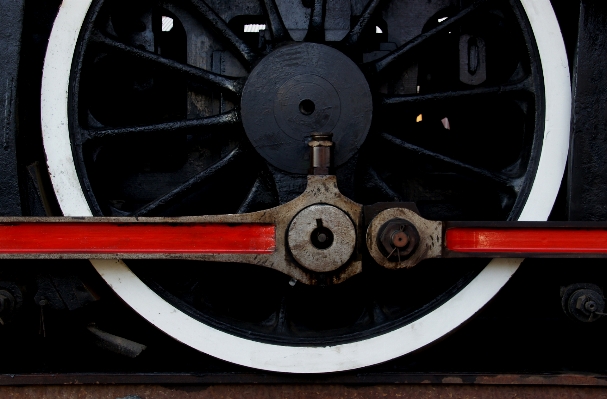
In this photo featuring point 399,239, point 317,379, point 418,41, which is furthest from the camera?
point 418,41

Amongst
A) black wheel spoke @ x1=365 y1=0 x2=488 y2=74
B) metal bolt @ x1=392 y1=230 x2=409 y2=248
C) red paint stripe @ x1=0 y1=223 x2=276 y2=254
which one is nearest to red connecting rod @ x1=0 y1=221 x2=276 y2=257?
red paint stripe @ x1=0 y1=223 x2=276 y2=254

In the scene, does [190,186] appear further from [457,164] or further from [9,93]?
[457,164]

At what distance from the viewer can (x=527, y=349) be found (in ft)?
5.45

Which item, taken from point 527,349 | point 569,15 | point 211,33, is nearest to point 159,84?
point 211,33

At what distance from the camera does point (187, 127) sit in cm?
153

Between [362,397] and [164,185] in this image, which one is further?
[164,185]

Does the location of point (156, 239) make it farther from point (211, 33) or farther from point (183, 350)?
point (211, 33)

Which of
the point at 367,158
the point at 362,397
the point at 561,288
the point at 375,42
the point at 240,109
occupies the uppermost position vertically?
the point at 375,42

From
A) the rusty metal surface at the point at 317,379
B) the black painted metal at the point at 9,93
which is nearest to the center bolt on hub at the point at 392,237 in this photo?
the rusty metal surface at the point at 317,379

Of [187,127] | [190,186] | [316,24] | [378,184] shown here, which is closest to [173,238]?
[190,186]

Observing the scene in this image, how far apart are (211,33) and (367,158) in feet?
2.02

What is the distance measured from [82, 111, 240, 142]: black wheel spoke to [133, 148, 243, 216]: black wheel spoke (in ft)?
0.27

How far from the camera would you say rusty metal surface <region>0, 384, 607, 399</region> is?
1.42 metres

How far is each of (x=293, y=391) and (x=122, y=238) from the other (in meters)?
0.59
